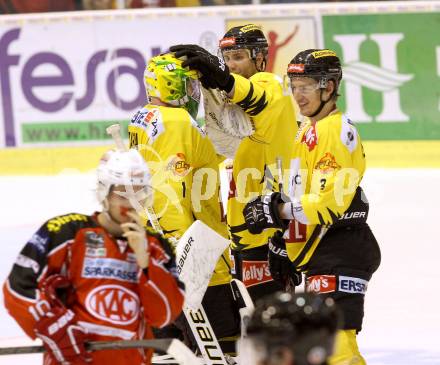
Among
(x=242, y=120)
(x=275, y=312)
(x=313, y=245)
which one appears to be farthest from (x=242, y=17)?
(x=275, y=312)

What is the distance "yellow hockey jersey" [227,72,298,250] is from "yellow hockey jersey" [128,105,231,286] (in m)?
0.33

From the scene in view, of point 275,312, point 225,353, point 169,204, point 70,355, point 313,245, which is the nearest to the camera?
point 275,312

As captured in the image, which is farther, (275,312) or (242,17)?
(242,17)

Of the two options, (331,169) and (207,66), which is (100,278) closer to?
(331,169)

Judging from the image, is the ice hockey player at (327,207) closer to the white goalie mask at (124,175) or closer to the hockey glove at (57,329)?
the white goalie mask at (124,175)

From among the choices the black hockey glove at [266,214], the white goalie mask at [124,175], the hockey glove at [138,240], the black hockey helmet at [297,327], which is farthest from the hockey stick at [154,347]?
the black hockey glove at [266,214]

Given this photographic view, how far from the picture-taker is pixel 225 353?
5.45m

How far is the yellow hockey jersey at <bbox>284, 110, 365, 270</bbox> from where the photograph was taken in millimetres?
4480

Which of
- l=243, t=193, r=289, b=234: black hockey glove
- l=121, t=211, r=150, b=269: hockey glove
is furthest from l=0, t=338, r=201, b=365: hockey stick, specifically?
l=243, t=193, r=289, b=234: black hockey glove

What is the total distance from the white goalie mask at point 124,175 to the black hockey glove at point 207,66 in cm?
150

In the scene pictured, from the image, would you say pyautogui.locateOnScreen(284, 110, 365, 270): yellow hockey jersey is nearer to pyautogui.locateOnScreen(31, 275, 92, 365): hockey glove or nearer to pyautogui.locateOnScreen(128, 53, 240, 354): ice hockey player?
pyautogui.locateOnScreen(128, 53, 240, 354): ice hockey player

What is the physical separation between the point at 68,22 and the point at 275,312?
8.85 meters

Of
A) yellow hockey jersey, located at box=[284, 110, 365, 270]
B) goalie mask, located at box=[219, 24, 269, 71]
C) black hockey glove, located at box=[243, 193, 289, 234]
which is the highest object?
goalie mask, located at box=[219, 24, 269, 71]

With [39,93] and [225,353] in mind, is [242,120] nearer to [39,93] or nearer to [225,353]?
[225,353]
